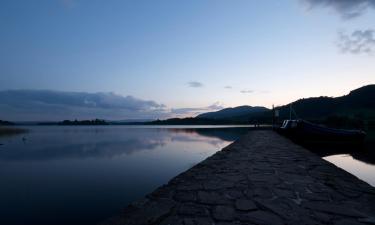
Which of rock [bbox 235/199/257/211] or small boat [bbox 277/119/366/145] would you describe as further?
small boat [bbox 277/119/366/145]

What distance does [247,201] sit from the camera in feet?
14.7

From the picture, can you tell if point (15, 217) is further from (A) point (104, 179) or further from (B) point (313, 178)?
(B) point (313, 178)

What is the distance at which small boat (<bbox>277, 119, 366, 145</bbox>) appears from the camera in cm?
2273

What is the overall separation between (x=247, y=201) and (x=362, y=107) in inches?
6168

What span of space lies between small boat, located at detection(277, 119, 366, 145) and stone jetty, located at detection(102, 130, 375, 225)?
1695 cm

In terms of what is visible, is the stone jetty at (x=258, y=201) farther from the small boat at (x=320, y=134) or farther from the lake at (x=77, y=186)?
the small boat at (x=320, y=134)

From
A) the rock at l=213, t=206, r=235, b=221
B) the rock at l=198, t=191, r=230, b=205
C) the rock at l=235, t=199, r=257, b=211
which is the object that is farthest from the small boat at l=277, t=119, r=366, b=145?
the rock at l=213, t=206, r=235, b=221

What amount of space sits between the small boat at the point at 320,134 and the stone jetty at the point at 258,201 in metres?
16.9

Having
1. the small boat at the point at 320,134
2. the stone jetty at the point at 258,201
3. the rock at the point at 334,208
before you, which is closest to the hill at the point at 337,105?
the small boat at the point at 320,134

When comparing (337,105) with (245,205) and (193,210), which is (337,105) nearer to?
(245,205)

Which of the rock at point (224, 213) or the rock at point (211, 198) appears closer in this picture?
the rock at point (224, 213)

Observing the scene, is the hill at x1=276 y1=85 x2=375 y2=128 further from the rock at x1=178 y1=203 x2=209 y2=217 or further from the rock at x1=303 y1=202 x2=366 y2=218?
the rock at x1=178 y1=203 x2=209 y2=217

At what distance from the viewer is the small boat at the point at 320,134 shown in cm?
2273

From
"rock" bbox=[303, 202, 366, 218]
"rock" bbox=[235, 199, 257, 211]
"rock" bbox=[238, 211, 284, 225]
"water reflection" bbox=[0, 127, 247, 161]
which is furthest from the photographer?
"water reflection" bbox=[0, 127, 247, 161]
